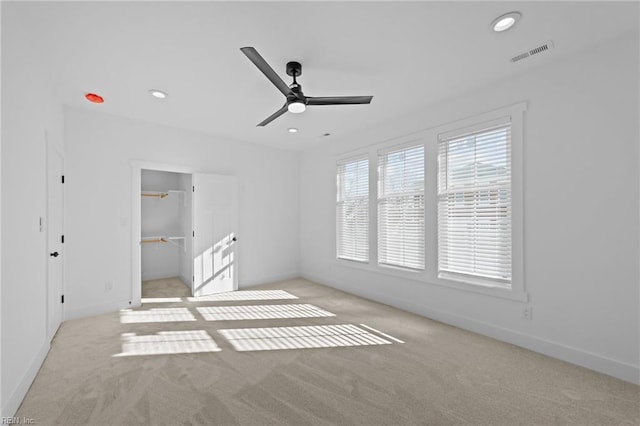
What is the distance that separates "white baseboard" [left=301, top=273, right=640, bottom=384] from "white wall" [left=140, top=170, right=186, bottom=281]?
180 inches

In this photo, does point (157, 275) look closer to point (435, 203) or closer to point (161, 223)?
point (161, 223)

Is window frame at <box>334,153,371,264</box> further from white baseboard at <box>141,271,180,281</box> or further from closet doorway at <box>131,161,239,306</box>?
white baseboard at <box>141,271,180,281</box>

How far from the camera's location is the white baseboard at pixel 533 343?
7.58ft

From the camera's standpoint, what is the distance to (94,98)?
3422mm

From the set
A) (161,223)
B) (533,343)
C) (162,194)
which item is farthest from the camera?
(161,223)

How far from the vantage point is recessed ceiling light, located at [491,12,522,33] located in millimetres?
2042

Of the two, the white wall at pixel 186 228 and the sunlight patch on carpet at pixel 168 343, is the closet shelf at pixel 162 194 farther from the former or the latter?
the sunlight patch on carpet at pixel 168 343

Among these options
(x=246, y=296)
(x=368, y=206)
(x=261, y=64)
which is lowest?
(x=246, y=296)

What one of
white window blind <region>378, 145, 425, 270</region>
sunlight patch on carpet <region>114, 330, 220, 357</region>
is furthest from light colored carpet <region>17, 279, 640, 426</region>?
white window blind <region>378, 145, 425, 270</region>

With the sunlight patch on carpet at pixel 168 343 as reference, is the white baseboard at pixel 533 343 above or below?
above

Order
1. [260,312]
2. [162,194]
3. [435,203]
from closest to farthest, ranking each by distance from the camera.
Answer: [435,203] < [260,312] < [162,194]

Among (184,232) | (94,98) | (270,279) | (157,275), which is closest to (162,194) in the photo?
(184,232)

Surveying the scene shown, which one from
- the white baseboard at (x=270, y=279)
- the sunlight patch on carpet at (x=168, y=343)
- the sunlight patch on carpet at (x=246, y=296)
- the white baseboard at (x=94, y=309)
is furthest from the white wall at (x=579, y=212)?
the white baseboard at (x=94, y=309)

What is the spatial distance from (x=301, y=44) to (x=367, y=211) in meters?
2.82
